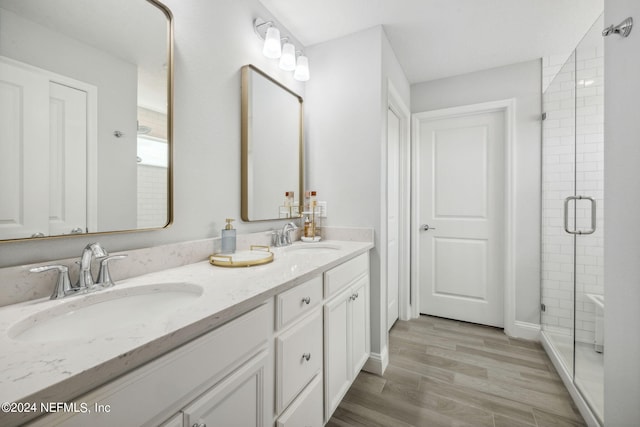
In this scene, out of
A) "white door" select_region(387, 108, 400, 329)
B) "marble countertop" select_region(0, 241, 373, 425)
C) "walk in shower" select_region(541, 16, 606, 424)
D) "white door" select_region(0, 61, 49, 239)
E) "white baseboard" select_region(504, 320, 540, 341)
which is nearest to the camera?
"marble countertop" select_region(0, 241, 373, 425)

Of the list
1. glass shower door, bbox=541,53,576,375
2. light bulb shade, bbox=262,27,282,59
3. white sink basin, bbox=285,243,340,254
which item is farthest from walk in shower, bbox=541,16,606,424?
light bulb shade, bbox=262,27,282,59

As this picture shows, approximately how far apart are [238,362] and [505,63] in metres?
3.06

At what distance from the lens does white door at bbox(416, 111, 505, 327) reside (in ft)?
8.45

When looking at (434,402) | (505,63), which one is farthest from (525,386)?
(505,63)

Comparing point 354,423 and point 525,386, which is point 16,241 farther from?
point 525,386

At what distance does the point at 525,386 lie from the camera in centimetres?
175

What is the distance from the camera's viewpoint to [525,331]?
7.84 feet

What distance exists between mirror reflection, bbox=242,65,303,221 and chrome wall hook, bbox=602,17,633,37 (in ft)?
5.29

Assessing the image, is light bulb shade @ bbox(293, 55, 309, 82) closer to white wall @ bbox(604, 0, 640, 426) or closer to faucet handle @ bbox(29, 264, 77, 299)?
white wall @ bbox(604, 0, 640, 426)

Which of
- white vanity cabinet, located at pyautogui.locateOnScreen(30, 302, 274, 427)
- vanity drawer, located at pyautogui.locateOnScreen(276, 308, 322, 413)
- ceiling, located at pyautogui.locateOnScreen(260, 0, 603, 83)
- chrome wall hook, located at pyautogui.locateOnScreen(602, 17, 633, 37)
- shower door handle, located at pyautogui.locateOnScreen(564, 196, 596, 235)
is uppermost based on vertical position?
ceiling, located at pyautogui.locateOnScreen(260, 0, 603, 83)

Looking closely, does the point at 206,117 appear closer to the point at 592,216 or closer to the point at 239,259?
the point at 239,259

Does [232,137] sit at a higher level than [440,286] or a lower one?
higher

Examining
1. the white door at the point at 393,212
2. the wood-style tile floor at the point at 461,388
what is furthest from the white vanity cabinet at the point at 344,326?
the white door at the point at 393,212

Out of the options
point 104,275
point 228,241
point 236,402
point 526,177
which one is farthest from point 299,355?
point 526,177
